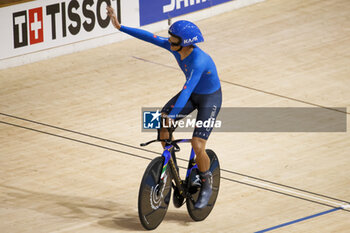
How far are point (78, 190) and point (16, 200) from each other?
67cm

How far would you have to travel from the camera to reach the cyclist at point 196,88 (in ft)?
25.1

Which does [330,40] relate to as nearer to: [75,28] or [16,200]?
[75,28]

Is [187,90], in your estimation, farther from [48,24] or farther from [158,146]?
[48,24]

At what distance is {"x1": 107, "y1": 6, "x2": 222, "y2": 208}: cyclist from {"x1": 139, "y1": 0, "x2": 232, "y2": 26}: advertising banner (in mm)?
6705

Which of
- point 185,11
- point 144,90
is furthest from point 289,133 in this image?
point 185,11

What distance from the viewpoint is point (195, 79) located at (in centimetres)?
761

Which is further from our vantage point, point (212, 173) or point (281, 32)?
point (281, 32)

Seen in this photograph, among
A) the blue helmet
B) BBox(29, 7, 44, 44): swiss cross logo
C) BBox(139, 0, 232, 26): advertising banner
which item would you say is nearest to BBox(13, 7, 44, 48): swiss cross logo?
BBox(29, 7, 44, 44): swiss cross logo

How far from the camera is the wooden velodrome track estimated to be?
27.8 ft

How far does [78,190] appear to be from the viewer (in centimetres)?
906

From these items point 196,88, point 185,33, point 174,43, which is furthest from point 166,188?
point 185,33

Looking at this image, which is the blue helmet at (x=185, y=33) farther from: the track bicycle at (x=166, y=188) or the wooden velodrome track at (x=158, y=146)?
the wooden velodrome track at (x=158, y=146)

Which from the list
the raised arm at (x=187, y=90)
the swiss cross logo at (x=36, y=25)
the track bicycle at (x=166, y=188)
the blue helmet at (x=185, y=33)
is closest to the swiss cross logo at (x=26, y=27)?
the swiss cross logo at (x=36, y=25)

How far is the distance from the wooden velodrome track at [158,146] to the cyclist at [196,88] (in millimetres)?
630
